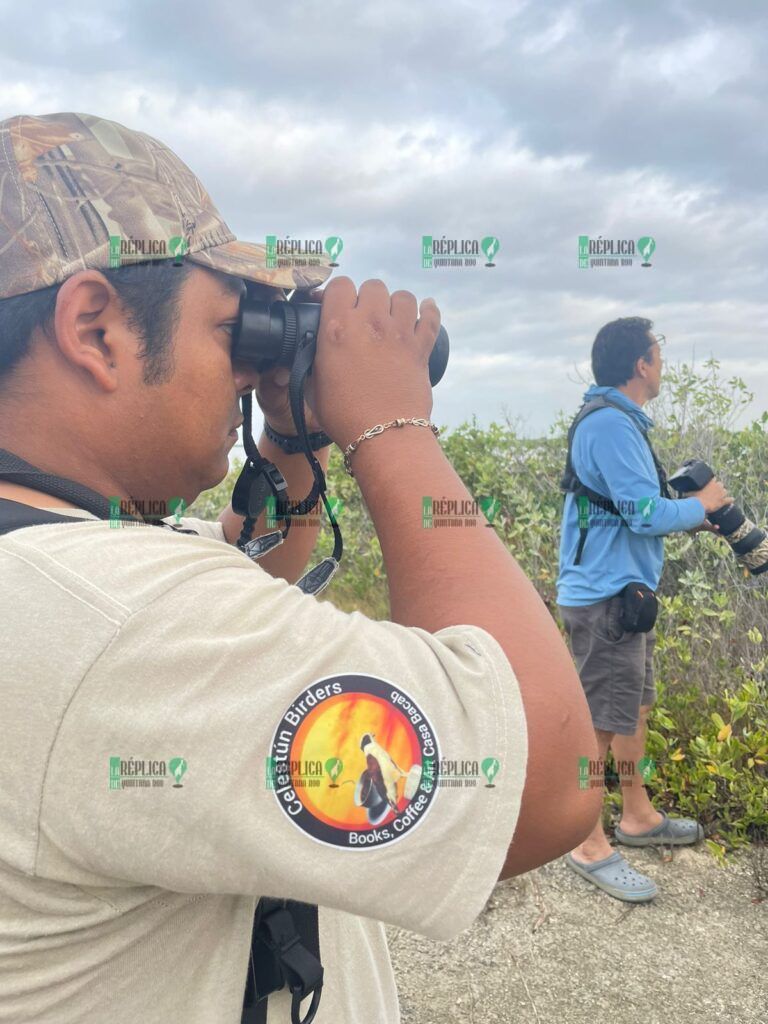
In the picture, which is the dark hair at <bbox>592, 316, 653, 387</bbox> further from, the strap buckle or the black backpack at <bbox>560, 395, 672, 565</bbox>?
the strap buckle

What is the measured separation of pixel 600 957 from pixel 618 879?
42cm

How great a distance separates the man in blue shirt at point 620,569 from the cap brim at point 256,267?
2.48 meters

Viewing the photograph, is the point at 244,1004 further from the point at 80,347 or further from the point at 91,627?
the point at 80,347

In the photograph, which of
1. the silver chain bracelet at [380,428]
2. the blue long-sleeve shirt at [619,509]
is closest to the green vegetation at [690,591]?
the silver chain bracelet at [380,428]

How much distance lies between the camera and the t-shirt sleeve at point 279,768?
728 millimetres

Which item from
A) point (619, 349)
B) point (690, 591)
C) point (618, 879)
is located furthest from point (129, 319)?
point (690, 591)

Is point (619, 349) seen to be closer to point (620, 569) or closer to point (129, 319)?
point (620, 569)

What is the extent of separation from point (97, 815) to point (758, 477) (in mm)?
7092

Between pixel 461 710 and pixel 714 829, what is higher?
pixel 461 710

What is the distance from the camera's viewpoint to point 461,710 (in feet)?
2.61

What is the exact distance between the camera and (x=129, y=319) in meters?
1.00

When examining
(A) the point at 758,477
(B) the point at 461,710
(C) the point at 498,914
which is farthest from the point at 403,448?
(A) the point at 758,477

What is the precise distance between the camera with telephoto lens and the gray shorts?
64 cm

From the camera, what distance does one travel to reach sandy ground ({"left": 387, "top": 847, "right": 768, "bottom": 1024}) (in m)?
2.86
